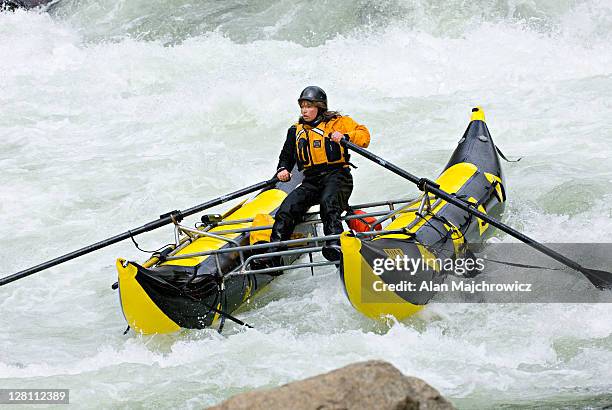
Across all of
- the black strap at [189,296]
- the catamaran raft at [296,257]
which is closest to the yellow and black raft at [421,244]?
the catamaran raft at [296,257]

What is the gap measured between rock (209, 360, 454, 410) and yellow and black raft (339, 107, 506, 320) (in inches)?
85.1

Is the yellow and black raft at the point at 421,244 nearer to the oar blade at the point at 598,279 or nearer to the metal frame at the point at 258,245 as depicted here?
the metal frame at the point at 258,245

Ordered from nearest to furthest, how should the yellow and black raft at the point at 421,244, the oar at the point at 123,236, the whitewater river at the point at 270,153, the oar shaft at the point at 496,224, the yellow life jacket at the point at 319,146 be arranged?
1. the whitewater river at the point at 270,153
2. the yellow and black raft at the point at 421,244
3. the oar shaft at the point at 496,224
4. the oar at the point at 123,236
5. the yellow life jacket at the point at 319,146

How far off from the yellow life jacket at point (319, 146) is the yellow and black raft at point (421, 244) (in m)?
0.52

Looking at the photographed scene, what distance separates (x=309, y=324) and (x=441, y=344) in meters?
0.89

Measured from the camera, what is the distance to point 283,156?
5.79 meters

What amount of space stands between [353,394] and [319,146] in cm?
315

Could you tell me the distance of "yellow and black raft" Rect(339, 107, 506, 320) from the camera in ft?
15.5

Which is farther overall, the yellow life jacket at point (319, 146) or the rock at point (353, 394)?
the yellow life jacket at point (319, 146)

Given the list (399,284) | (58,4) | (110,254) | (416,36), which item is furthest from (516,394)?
(58,4)

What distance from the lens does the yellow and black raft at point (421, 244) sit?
471 centimetres

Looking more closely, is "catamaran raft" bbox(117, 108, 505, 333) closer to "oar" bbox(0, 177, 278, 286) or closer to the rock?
"oar" bbox(0, 177, 278, 286)

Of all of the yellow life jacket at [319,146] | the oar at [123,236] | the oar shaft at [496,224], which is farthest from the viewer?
the yellow life jacket at [319,146]

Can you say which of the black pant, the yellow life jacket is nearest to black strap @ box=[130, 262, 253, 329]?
the black pant
